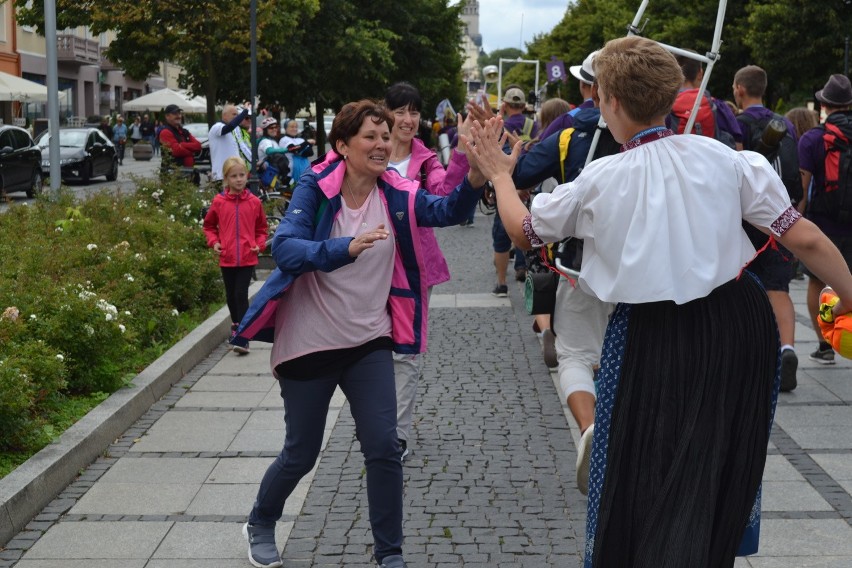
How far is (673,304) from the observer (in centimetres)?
331

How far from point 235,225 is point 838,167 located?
4.10 metres

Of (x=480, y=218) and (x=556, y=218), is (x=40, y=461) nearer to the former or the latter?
(x=556, y=218)

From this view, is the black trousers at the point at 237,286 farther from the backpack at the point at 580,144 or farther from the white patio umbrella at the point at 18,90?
the white patio umbrella at the point at 18,90

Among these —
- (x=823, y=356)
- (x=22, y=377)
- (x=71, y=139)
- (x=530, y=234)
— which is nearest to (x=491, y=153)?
(x=530, y=234)

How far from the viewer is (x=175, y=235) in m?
10.8

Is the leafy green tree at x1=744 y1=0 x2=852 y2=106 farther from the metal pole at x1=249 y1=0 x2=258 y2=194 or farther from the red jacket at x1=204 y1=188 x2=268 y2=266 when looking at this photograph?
the red jacket at x1=204 y1=188 x2=268 y2=266

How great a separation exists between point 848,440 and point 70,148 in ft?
88.7

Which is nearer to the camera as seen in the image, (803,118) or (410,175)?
(410,175)

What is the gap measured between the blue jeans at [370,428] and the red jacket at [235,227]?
4386 mm

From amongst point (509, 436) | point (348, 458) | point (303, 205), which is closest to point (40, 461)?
point (348, 458)

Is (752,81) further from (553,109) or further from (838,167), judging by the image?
(553,109)

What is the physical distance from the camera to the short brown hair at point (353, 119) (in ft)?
14.5

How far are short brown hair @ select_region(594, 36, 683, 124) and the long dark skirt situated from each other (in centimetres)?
52

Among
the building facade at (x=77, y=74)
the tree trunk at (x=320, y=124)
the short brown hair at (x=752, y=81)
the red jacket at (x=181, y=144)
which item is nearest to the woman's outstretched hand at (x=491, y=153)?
the short brown hair at (x=752, y=81)
